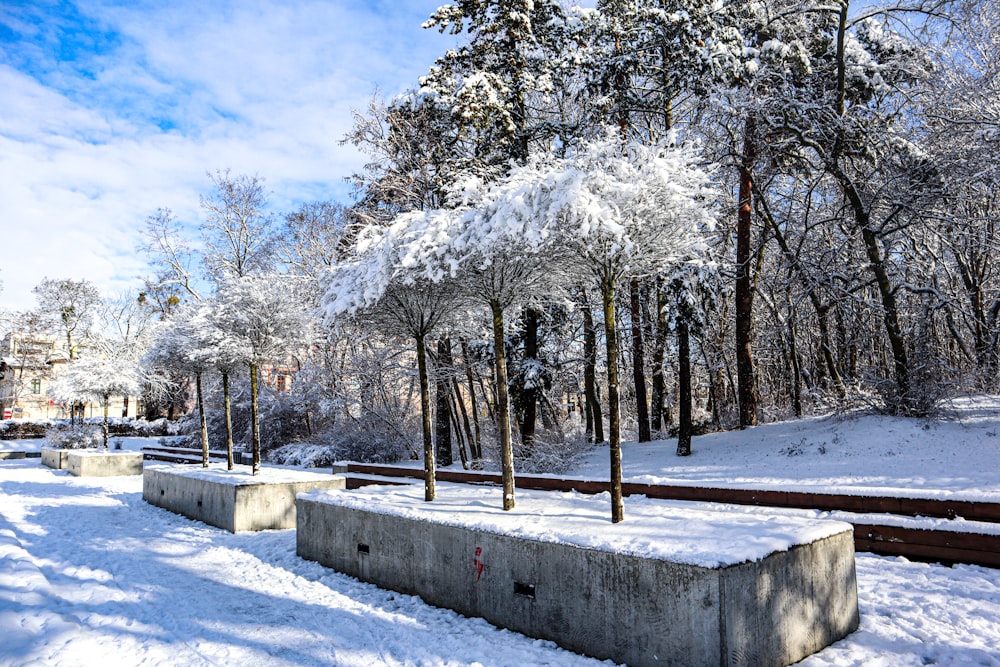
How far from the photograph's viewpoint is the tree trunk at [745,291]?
1559cm

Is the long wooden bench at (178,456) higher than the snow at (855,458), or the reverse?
the snow at (855,458)

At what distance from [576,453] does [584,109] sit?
942 centimetres

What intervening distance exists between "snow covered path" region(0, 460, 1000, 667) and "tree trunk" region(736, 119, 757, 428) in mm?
9207

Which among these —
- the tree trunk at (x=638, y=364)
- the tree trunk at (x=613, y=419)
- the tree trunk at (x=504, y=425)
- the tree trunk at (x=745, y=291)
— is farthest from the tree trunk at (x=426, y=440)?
the tree trunk at (x=745, y=291)

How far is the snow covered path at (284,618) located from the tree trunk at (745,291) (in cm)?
921

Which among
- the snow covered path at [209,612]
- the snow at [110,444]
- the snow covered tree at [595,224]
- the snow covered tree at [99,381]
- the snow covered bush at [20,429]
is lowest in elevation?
the snow at [110,444]

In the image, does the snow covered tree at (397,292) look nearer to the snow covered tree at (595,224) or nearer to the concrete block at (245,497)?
the snow covered tree at (595,224)

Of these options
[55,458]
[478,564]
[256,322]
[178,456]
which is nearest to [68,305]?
[55,458]

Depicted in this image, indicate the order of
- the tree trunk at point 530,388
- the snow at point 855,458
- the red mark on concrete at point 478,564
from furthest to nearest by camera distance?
the tree trunk at point 530,388
the snow at point 855,458
the red mark on concrete at point 478,564

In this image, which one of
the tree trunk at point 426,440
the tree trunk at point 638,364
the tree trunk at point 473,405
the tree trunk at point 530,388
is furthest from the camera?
the tree trunk at point 473,405

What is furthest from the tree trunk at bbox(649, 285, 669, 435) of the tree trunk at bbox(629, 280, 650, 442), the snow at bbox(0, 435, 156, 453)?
the snow at bbox(0, 435, 156, 453)

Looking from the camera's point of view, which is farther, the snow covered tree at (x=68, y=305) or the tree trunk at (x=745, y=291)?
the snow covered tree at (x=68, y=305)

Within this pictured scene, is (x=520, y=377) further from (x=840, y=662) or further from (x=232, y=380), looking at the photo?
(x=232, y=380)

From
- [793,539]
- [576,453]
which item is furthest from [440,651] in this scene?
[576,453]
